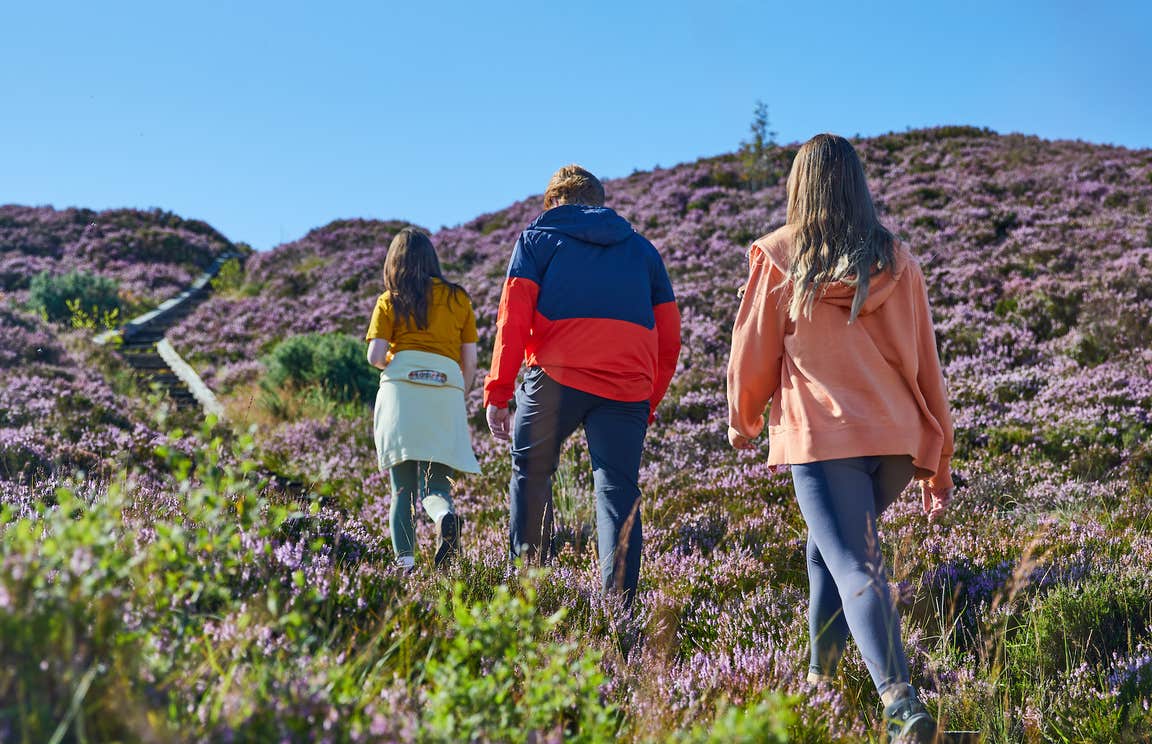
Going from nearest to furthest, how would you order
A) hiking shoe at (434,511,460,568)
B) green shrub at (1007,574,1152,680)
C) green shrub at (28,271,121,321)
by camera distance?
green shrub at (1007,574,1152,680), hiking shoe at (434,511,460,568), green shrub at (28,271,121,321)

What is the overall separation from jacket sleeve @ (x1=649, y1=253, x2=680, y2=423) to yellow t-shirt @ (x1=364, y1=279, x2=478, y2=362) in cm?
126

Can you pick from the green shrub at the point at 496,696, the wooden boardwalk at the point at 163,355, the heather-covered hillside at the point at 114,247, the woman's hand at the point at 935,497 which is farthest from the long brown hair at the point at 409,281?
the heather-covered hillside at the point at 114,247

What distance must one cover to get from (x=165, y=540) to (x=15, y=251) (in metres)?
30.0

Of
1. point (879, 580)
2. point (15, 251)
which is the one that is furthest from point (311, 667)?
point (15, 251)

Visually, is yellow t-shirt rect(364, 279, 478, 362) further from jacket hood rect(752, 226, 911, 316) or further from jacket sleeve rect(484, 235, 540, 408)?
jacket hood rect(752, 226, 911, 316)

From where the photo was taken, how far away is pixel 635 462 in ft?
13.0

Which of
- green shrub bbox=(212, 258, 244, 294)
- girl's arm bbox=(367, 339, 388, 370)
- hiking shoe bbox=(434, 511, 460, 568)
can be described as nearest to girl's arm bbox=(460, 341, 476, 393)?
girl's arm bbox=(367, 339, 388, 370)

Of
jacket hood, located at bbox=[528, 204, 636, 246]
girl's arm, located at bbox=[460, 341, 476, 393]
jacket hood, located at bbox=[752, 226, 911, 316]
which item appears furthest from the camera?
girl's arm, located at bbox=[460, 341, 476, 393]

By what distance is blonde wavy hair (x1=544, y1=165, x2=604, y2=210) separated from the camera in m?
4.24

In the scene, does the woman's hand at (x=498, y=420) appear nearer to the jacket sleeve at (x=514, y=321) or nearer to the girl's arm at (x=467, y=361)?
the jacket sleeve at (x=514, y=321)

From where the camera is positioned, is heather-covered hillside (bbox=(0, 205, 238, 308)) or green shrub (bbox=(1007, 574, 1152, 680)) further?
heather-covered hillside (bbox=(0, 205, 238, 308))

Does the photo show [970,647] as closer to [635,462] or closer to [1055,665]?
[1055,665]

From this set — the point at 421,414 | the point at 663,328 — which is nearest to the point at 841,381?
the point at 663,328

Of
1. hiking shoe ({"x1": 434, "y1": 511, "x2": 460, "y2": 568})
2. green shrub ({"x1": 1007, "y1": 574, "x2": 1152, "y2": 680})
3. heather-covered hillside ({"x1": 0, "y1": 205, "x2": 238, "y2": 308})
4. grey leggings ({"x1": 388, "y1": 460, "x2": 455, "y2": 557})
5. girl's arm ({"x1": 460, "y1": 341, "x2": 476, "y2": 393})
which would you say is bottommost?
green shrub ({"x1": 1007, "y1": 574, "x2": 1152, "y2": 680})
